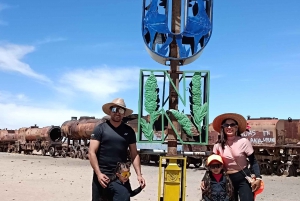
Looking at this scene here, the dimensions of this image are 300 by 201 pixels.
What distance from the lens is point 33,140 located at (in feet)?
127

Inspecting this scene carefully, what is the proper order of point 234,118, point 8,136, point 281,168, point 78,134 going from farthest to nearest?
point 8,136, point 78,134, point 281,168, point 234,118

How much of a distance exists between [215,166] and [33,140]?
36.5 meters

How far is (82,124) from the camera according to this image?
31422mm

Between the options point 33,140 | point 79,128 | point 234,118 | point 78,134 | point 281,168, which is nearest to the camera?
point 234,118

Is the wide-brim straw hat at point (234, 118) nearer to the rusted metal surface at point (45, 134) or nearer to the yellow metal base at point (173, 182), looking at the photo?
the yellow metal base at point (173, 182)

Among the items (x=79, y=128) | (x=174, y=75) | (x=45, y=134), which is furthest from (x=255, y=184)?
(x=45, y=134)

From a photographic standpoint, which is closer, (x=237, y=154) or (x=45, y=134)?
(x=237, y=154)

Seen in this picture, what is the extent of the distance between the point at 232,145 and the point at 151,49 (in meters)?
2.30

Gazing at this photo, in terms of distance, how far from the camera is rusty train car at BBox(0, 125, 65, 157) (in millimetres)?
35156

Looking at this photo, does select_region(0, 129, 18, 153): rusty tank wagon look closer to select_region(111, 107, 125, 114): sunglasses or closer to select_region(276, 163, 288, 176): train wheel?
select_region(276, 163, 288, 176): train wheel

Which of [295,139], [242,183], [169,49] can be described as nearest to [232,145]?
[242,183]

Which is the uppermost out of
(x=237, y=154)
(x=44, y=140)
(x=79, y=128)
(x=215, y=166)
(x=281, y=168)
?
(x=79, y=128)

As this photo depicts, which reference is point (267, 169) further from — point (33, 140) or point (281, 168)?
point (33, 140)

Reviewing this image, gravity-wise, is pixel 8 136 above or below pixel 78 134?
below
